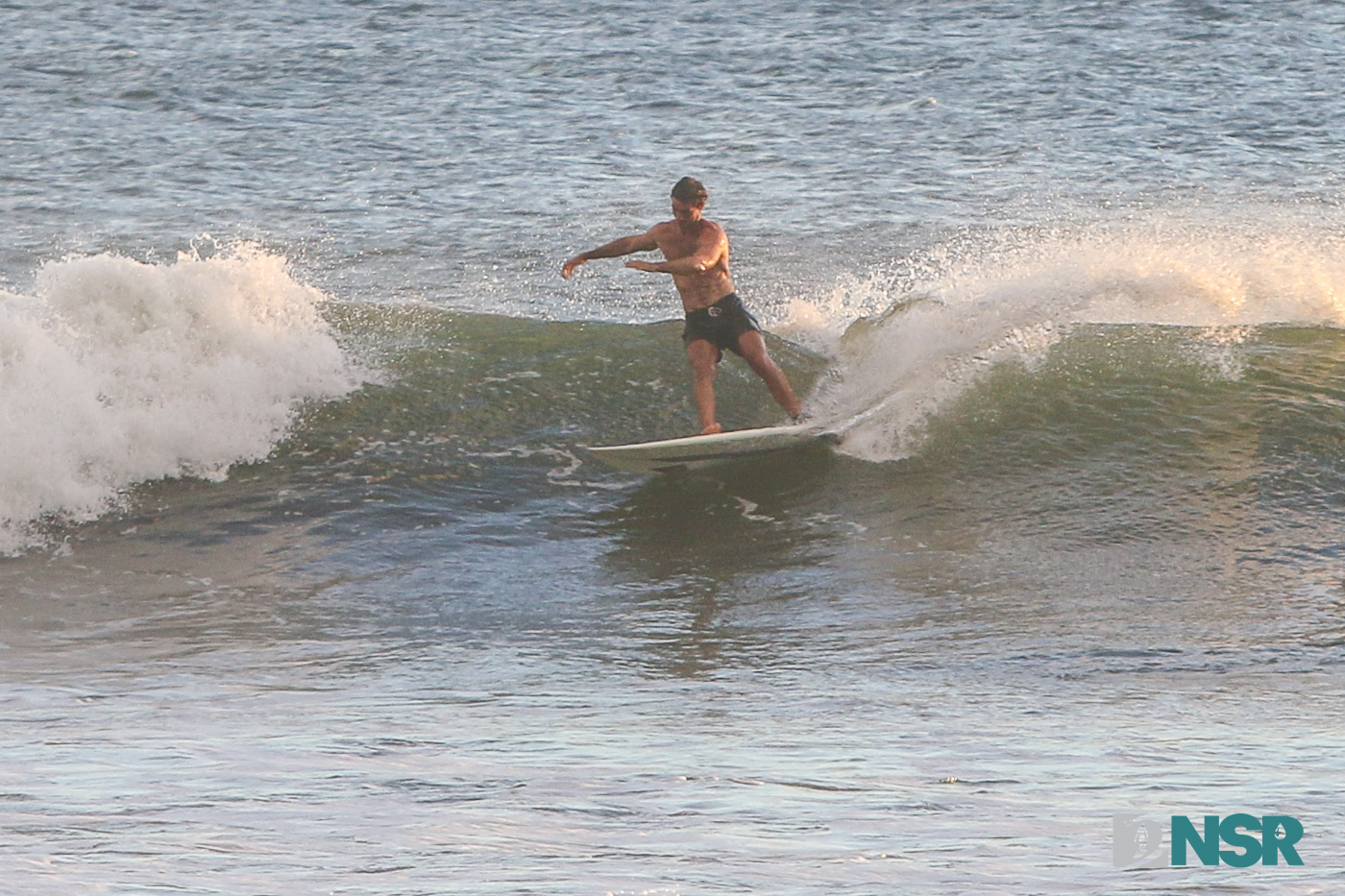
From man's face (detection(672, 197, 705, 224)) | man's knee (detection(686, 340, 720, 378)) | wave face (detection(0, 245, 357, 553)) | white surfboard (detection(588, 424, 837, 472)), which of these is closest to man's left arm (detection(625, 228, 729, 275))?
man's face (detection(672, 197, 705, 224))

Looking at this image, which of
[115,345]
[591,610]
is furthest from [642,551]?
[115,345]

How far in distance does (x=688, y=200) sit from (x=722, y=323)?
0.72 m

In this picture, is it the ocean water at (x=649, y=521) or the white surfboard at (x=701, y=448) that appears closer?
the ocean water at (x=649, y=521)

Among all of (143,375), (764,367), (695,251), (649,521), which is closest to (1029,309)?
(764,367)

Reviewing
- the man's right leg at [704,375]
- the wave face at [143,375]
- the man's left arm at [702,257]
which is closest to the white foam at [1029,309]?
the man's right leg at [704,375]

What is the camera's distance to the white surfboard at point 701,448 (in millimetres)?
9320

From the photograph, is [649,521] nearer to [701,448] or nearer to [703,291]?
[701,448]

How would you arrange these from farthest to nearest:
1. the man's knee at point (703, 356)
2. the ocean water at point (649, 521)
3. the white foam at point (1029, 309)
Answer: the white foam at point (1029, 309) < the man's knee at point (703, 356) < the ocean water at point (649, 521)

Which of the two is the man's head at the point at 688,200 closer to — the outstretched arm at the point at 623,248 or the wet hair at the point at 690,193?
the wet hair at the point at 690,193

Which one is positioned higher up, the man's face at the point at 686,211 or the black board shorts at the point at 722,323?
the man's face at the point at 686,211

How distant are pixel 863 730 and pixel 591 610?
2261mm

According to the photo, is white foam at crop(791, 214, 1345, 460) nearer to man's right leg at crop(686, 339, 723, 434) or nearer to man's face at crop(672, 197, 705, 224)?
man's right leg at crop(686, 339, 723, 434)

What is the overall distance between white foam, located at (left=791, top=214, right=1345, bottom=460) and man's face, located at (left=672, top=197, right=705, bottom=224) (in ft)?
5.48

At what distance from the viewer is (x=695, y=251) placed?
9219 millimetres
